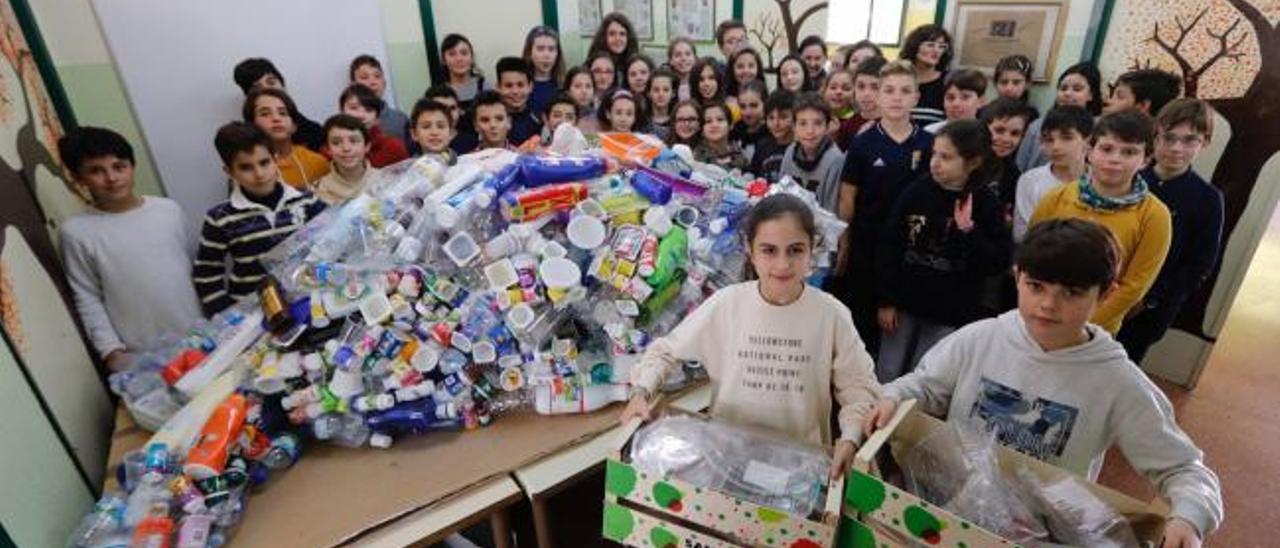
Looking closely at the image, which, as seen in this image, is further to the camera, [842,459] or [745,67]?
[745,67]

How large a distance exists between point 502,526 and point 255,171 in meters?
1.36

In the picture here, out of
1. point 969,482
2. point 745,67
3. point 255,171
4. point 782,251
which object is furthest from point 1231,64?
point 255,171

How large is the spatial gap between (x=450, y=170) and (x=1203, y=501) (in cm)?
189

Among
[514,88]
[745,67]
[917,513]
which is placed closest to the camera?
[917,513]

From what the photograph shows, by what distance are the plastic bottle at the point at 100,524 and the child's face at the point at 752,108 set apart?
2.76 metres

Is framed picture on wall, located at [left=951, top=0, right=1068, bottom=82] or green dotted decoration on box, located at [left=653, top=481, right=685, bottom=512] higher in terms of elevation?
framed picture on wall, located at [left=951, top=0, right=1068, bottom=82]

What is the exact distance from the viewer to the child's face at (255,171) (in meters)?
1.92

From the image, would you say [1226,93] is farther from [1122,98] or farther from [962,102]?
[962,102]

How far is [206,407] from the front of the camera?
1445mm

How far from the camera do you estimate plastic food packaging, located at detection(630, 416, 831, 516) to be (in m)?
1.05

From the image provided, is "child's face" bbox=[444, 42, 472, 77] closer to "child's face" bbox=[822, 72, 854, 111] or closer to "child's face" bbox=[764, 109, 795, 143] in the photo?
"child's face" bbox=[764, 109, 795, 143]

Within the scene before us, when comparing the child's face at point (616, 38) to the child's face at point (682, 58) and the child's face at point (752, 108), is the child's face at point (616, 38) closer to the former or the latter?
the child's face at point (682, 58)

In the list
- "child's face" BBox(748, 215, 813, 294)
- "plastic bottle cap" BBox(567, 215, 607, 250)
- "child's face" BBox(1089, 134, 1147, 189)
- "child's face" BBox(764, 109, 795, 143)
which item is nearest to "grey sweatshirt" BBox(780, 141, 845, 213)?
"child's face" BBox(764, 109, 795, 143)

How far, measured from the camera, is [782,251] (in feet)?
4.21
